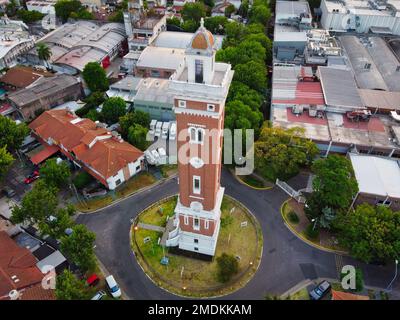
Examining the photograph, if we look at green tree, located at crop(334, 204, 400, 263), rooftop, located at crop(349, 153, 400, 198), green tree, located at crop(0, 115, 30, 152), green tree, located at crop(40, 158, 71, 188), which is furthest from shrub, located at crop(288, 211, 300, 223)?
green tree, located at crop(0, 115, 30, 152)

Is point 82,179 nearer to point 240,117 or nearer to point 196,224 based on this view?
point 196,224

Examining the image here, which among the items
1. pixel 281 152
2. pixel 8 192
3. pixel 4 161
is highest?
pixel 281 152

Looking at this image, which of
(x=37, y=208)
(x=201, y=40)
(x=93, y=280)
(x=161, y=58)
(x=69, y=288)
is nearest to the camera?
(x=201, y=40)

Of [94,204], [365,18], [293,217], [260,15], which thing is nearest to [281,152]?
[293,217]

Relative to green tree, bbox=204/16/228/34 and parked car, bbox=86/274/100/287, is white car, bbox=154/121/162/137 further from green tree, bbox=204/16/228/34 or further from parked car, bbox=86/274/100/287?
green tree, bbox=204/16/228/34

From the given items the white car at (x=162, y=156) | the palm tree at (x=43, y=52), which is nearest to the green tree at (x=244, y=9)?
the palm tree at (x=43, y=52)

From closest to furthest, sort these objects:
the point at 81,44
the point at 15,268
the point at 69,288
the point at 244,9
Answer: the point at 69,288, the point at 15,268, the point at 81,44, the point at 244,9
